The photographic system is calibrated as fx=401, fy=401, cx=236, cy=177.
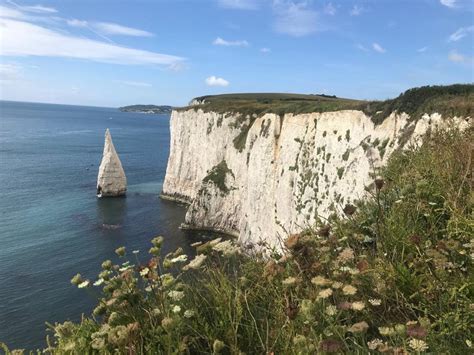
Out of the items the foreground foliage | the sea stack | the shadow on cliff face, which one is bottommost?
the shadow on cliff face

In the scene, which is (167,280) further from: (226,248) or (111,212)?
(111,212)

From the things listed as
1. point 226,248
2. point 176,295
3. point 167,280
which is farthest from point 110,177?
point 176,295

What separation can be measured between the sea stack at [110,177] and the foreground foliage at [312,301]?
212 feet

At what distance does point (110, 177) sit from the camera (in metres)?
66.4

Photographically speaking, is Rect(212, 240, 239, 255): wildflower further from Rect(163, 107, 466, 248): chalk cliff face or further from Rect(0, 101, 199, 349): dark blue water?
Rect(0, 101, 199, 349): dark blue water

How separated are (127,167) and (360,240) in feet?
297

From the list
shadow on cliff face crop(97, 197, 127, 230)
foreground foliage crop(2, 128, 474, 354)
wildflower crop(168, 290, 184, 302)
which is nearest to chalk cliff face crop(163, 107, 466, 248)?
foreground foliage crop(2, 128, 474, 354)

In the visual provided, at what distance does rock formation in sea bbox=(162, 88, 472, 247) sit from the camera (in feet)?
82.6

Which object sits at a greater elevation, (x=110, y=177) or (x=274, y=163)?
(x=274, y=163)

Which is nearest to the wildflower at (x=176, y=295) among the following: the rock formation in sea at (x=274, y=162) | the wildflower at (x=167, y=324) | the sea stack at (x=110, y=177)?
the wildflower at (x=167, y=324)

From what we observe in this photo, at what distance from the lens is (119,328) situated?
3.49 meters

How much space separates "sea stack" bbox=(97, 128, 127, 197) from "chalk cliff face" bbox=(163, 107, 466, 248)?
25.4ft

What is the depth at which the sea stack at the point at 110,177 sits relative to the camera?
66.0 metres

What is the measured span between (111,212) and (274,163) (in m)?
27.8
